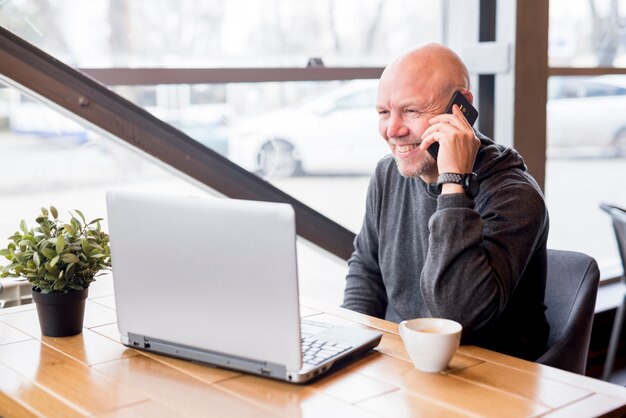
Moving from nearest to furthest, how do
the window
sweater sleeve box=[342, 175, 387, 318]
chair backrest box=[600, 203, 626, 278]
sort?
sweater sleeve box=[342, 175, 387, 318], chair backrest box=[600, 203, 626, 278], the window

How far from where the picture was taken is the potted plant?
5.95 feet

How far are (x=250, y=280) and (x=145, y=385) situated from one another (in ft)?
0.89

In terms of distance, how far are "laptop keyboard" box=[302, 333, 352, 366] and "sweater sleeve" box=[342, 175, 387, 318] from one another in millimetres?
630

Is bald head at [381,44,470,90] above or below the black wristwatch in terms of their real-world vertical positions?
above

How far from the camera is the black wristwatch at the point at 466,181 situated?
1.97 metres

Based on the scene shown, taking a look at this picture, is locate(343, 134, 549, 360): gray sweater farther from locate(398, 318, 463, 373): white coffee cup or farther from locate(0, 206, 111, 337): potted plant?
locate(0, 206, 111, 337): potted plant

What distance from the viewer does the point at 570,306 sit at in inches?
83.8

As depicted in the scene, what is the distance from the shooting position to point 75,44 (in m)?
2.74

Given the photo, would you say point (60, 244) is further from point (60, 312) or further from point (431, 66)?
point (431, 66)

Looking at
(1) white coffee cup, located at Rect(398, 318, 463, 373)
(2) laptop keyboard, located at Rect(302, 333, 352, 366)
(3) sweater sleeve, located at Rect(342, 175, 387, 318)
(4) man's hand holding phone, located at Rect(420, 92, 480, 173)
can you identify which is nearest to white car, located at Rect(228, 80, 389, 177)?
(3) sweater sleeve, located at Rect(342, 175, 387, 318)

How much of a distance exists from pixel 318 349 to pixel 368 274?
78cm

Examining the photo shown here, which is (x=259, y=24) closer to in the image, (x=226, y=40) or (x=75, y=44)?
(x=226, y=40)

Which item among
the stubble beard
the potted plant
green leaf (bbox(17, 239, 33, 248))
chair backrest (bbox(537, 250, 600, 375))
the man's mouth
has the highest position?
the man's mouth

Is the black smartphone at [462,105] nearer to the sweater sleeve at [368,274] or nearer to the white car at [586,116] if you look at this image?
the sweater sleeve at [368,274]
